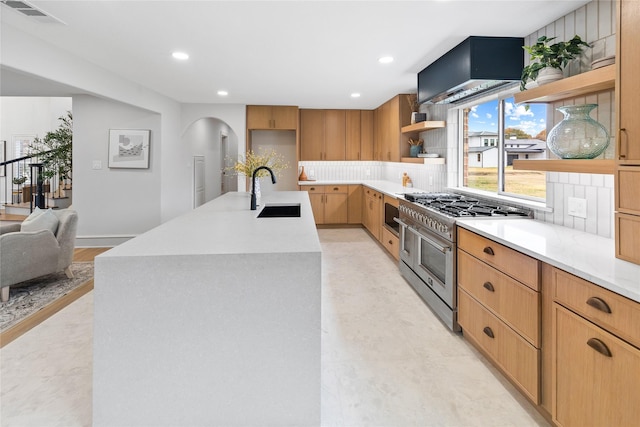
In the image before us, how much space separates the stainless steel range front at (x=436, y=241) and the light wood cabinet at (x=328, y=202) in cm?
271

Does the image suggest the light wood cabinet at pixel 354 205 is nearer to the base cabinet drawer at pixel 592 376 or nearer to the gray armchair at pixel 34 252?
the gray armchair at pixel 34 252

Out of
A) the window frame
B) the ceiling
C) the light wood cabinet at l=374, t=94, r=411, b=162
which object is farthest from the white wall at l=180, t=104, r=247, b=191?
the window frame

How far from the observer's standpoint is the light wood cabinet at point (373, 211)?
5402mm

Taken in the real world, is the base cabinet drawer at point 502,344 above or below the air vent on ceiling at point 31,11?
below

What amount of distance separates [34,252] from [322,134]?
4.96 metres

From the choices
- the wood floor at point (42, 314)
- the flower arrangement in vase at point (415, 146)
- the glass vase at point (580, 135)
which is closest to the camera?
the glass vase at point (580, 135)

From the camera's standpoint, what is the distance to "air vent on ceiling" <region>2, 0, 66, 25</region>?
240 cm

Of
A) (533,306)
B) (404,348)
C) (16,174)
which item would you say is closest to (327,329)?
(404,348)

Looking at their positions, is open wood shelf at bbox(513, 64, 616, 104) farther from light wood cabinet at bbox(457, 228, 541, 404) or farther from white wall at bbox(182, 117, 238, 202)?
white wall at bbox(182, 117, 238, 202)

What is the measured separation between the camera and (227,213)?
2.78 metres

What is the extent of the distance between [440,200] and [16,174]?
9.50 meters

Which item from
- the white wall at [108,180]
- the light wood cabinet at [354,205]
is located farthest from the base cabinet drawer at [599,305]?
the white wall at [108,180]

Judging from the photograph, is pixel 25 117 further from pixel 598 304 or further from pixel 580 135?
pixel 598 304

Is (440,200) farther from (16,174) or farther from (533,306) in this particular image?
(16,174)
